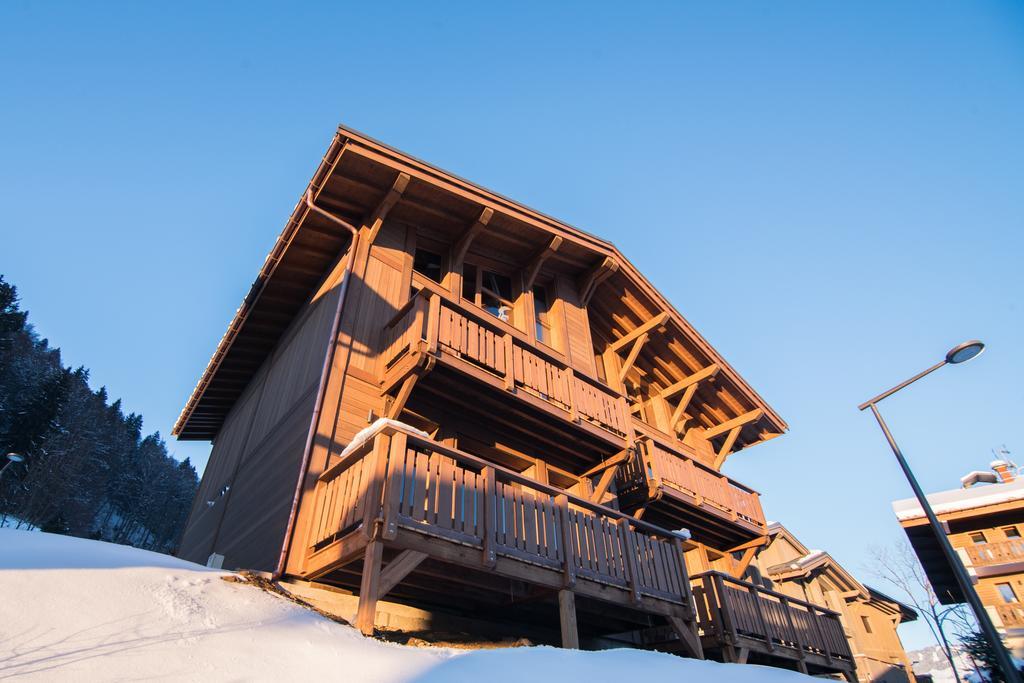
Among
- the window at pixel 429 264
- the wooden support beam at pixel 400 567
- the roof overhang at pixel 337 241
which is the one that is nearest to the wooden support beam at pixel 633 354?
the roof overhang at pixel 337 241

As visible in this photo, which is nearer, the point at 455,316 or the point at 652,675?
the point at 652,675

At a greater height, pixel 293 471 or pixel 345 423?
pixel 345 423

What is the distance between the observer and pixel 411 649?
561 cm

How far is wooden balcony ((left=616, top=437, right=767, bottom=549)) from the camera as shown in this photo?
13781 mm

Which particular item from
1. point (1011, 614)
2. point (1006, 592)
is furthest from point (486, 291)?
point (1006, 592)

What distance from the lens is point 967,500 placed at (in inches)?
993

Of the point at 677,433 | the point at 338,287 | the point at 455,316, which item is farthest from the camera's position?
the point at 677,433

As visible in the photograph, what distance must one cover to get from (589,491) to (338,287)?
6.93 metres

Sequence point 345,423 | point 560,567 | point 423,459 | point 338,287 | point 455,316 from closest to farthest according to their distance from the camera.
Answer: point 423,459, point 560,567, point 345,423, point 455,316, point 338,287

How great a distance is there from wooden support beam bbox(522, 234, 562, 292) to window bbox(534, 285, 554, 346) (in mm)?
578

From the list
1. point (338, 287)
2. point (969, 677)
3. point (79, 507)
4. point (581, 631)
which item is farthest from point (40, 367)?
point (969, 677)

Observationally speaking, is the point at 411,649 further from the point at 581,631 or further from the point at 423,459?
the point at 581,631

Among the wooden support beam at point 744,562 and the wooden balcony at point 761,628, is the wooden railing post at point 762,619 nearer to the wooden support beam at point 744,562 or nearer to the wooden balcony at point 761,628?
the wooden balcony at point 761,628

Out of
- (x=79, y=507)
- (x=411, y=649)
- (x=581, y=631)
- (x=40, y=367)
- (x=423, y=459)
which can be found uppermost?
(x=40, y=367)
